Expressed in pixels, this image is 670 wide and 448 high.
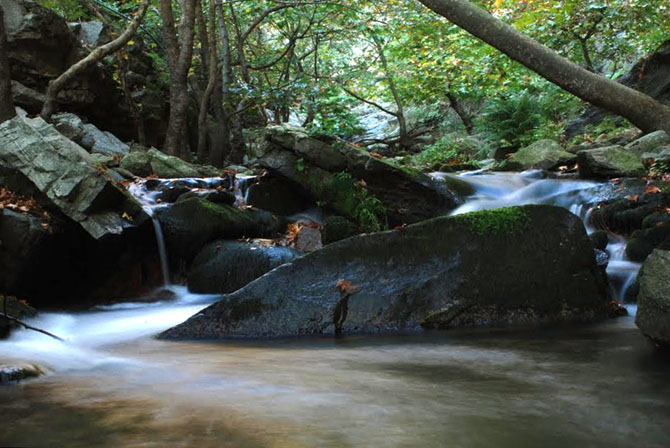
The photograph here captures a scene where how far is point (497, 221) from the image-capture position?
222 inches

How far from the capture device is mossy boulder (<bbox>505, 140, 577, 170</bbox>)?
12078 mm

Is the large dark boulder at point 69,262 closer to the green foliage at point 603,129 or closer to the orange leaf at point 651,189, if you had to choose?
the orange leaf at point 651,189

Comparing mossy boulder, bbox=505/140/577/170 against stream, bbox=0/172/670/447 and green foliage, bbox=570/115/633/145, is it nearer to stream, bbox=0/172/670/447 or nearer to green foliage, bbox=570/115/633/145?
green foliage, bbox=570/115/633/145

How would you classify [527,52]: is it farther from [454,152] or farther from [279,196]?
[454,152]

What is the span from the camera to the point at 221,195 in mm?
9172

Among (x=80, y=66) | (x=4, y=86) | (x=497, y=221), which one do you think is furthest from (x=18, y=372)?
(x=80, y=66)

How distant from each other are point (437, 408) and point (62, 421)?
6.27 feet

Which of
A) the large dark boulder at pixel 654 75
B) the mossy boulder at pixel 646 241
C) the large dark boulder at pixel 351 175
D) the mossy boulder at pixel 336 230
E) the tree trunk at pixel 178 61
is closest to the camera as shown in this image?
the mossy boulder at pixel 646 241

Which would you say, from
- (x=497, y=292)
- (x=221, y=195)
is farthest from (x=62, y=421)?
(x=221, y=195)

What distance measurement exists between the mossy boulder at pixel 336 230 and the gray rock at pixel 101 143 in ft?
21.3

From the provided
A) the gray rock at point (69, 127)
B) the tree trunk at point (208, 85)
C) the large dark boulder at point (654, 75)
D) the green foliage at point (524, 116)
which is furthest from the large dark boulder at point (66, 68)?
the large dark boulder at point (654, 75)

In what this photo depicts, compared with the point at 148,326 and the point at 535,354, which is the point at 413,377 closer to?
the point at 535,354

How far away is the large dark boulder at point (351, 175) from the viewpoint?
945 centimetres

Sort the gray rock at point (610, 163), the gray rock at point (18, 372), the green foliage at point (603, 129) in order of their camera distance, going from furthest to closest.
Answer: the green foliage at point (603, 129)
the gray rock at point (610, 163)
the gray rock at point (18, 372)
